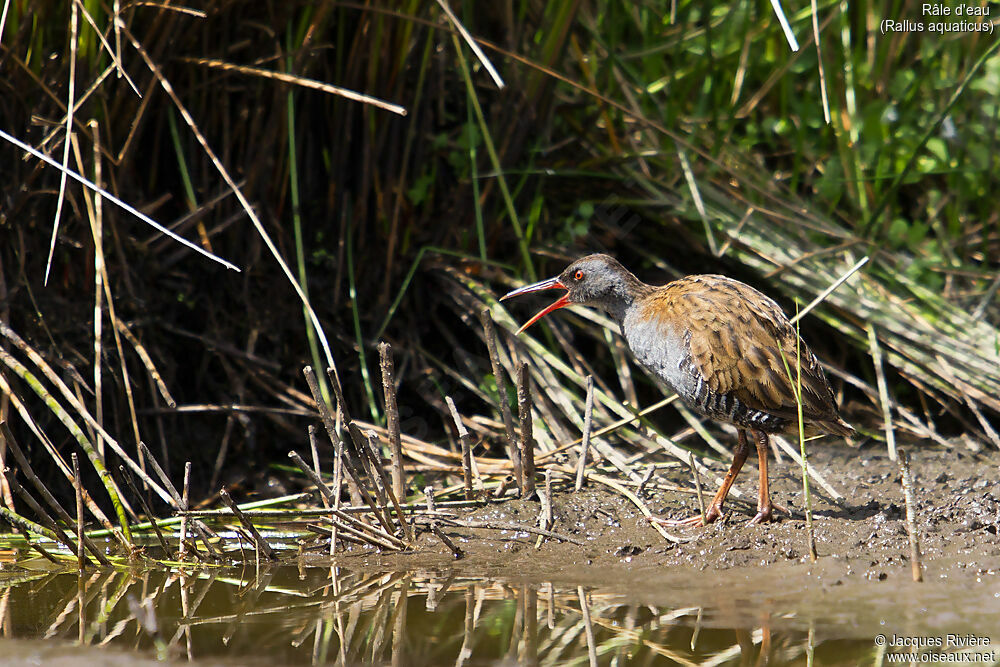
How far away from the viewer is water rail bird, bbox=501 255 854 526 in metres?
3.33

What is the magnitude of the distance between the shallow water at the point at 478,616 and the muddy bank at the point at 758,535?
0.06 m

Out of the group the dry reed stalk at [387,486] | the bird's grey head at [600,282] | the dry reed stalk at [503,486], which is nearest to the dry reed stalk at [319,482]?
the dry reed stalk at [387,486]

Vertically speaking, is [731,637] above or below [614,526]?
above

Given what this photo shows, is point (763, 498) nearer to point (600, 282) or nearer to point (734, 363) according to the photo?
point (734, 363)

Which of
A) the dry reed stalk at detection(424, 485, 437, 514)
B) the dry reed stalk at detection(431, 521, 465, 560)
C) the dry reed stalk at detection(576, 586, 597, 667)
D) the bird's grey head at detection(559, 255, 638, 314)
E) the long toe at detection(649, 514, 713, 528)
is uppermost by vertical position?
the bird's grey head at detection(559, 255, 638, 314)

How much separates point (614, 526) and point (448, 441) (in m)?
0.97

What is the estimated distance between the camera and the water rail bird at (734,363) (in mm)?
3332

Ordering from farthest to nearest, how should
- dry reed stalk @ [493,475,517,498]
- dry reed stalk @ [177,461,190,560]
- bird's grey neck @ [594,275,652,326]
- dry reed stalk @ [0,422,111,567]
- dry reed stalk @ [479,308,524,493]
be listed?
bird's grey neck @ [594,275,652,326] → dry reed stalk @ [493,475,517,498] → dry reed stalk @ [479,308,524,493] → dry reed stalk @ [177,461,190,560] → dry reed stalk @ [0,422,111,567]

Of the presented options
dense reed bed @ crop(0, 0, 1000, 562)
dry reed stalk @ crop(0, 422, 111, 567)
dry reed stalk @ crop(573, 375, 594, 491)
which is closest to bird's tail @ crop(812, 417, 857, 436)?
dense reed bed @ crop(0, 0, 1000, 562)

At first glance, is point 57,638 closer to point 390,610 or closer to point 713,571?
point 390,610

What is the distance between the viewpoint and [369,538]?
3211 millimetres

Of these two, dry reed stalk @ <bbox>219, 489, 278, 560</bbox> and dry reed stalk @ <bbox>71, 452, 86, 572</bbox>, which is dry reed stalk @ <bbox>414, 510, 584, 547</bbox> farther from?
dry reed stalk @ <bbox>71, 452, 86, 572</bbox>

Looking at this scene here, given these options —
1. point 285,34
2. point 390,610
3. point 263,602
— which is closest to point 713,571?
point 390,610

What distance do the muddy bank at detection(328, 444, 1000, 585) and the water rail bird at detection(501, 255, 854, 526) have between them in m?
0.14
